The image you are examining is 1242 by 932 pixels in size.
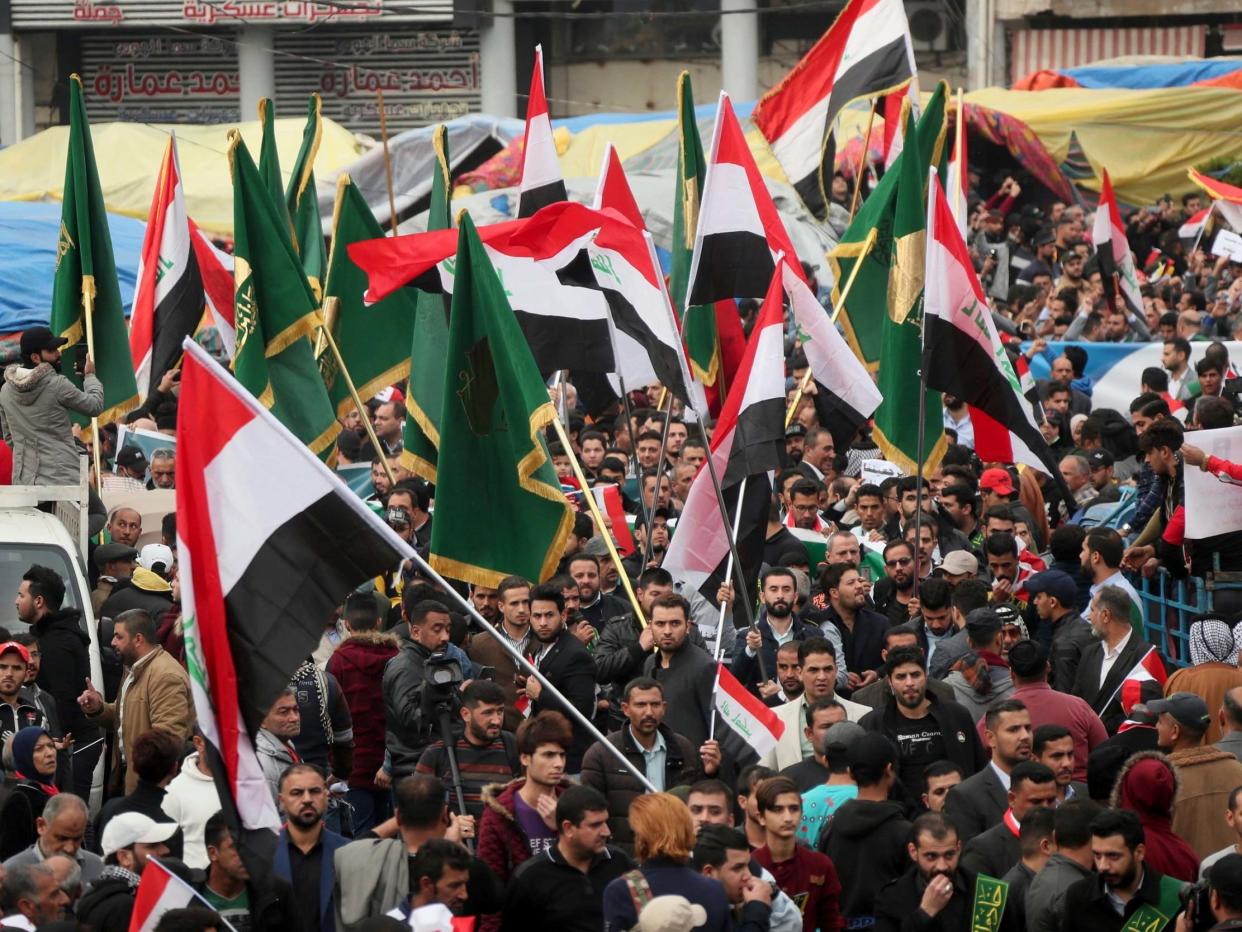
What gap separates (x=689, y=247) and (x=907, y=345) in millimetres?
2058

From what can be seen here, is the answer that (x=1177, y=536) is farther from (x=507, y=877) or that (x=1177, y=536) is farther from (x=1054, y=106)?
(x=1054, y=106)

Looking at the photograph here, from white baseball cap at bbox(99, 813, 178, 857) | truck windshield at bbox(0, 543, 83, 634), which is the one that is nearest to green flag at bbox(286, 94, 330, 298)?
truck windshield at bbox(0, 543, 83, 634)

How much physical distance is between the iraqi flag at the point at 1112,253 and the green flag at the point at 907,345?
19.7 feet

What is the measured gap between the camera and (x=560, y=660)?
377 inches

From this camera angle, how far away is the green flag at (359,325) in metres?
14.0

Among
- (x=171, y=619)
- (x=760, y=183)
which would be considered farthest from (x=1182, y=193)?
(x=171, y=619)

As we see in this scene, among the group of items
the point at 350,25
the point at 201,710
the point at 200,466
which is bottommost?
the point at 201,710

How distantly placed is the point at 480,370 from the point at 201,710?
3.45m

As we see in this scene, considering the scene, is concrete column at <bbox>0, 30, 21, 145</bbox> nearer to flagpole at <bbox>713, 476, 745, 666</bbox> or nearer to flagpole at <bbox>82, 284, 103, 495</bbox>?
flagpole at <bbox>82, 284, 103, 495</bbox>

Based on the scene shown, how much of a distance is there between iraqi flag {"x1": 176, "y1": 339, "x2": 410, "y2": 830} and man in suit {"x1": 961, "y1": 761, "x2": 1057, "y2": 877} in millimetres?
2132

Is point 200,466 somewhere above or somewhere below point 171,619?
above

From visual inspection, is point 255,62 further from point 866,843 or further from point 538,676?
point 866,843

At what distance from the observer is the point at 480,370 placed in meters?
10.0

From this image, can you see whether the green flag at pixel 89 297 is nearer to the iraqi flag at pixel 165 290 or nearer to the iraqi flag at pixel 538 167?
the iraqi flag at pixel 165 290
